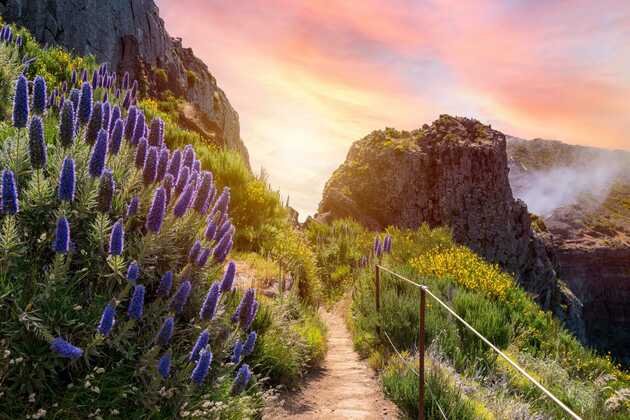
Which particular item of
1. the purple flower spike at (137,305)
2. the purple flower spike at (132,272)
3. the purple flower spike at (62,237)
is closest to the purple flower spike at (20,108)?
the purple flower spike at (62,237)

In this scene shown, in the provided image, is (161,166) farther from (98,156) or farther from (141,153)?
(98,156)

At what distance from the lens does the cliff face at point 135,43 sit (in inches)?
749

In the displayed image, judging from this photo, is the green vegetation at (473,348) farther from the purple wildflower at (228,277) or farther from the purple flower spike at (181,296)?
the purple flower spike at (181,296)

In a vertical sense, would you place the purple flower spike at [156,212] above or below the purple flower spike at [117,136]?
below

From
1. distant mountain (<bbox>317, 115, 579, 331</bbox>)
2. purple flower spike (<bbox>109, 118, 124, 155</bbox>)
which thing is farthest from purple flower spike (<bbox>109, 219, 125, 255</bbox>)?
distant mountain (<bbox>317, 115, 579, 331</bbox>)

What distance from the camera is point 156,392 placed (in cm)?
289

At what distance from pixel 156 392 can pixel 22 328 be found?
94cm

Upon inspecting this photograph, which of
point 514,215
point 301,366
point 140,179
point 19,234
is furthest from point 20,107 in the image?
point 514,215

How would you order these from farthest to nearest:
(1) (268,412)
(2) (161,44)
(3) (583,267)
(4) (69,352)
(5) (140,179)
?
(3) (583,267)
(2) (161,44)
(1) (268,412)
(5) (140,179)
(4) (69,352)

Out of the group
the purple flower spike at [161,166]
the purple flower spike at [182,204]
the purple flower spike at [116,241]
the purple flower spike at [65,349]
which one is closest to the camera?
the purple flower spike at [65,349]

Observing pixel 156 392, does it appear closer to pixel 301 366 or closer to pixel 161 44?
pixel 301 366

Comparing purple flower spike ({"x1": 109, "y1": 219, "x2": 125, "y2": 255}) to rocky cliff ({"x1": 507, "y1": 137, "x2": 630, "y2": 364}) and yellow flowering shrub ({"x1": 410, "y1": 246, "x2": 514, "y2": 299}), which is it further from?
rocky cliff ({"x1": 507, "y1": 137, "x2": 630, "y2": 364})

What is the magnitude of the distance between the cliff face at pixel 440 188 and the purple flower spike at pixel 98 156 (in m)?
20.8

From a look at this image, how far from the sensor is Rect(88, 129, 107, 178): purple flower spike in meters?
2.78
